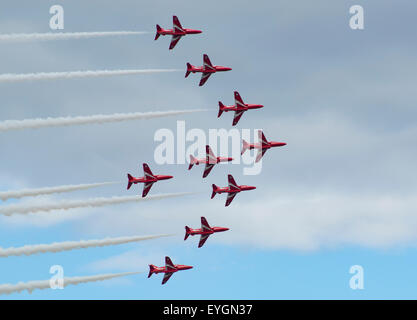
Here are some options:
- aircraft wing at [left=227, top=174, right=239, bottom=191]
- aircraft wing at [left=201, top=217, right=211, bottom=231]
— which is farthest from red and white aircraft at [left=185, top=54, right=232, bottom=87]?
aircraft wing at [left=201, top=217, right=211, bottom=231]

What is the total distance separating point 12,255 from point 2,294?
736cm

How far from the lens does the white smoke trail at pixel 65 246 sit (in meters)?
162

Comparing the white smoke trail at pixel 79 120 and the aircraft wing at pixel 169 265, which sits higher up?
the white smoke trail at pixel 79 120

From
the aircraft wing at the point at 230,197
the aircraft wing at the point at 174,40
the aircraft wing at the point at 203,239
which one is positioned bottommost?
the aircraft wing at the point at 203,239

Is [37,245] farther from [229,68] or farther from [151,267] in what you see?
[229,68]

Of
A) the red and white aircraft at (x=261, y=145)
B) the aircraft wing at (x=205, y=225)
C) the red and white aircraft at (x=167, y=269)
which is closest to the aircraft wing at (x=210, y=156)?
the red and white aircraft at (x=261, y=145)

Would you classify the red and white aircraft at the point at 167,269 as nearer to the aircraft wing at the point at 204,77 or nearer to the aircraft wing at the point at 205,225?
the aircraft wing at the point at 205,225

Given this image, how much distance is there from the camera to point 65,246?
168 metres

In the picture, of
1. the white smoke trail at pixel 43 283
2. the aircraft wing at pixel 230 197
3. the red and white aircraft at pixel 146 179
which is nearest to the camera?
the white smoke trail at pixel 43 283

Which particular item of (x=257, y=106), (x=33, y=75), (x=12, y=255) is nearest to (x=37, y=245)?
(x=12, y=255)

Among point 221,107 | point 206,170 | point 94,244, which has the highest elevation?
point 221,107

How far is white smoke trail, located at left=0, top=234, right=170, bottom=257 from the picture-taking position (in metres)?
162

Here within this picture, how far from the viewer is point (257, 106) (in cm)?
19575

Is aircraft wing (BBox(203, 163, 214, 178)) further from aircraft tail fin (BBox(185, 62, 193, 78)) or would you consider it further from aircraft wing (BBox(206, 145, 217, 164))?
aircraft tail fin (BBox(185, 62, 193, 78))
